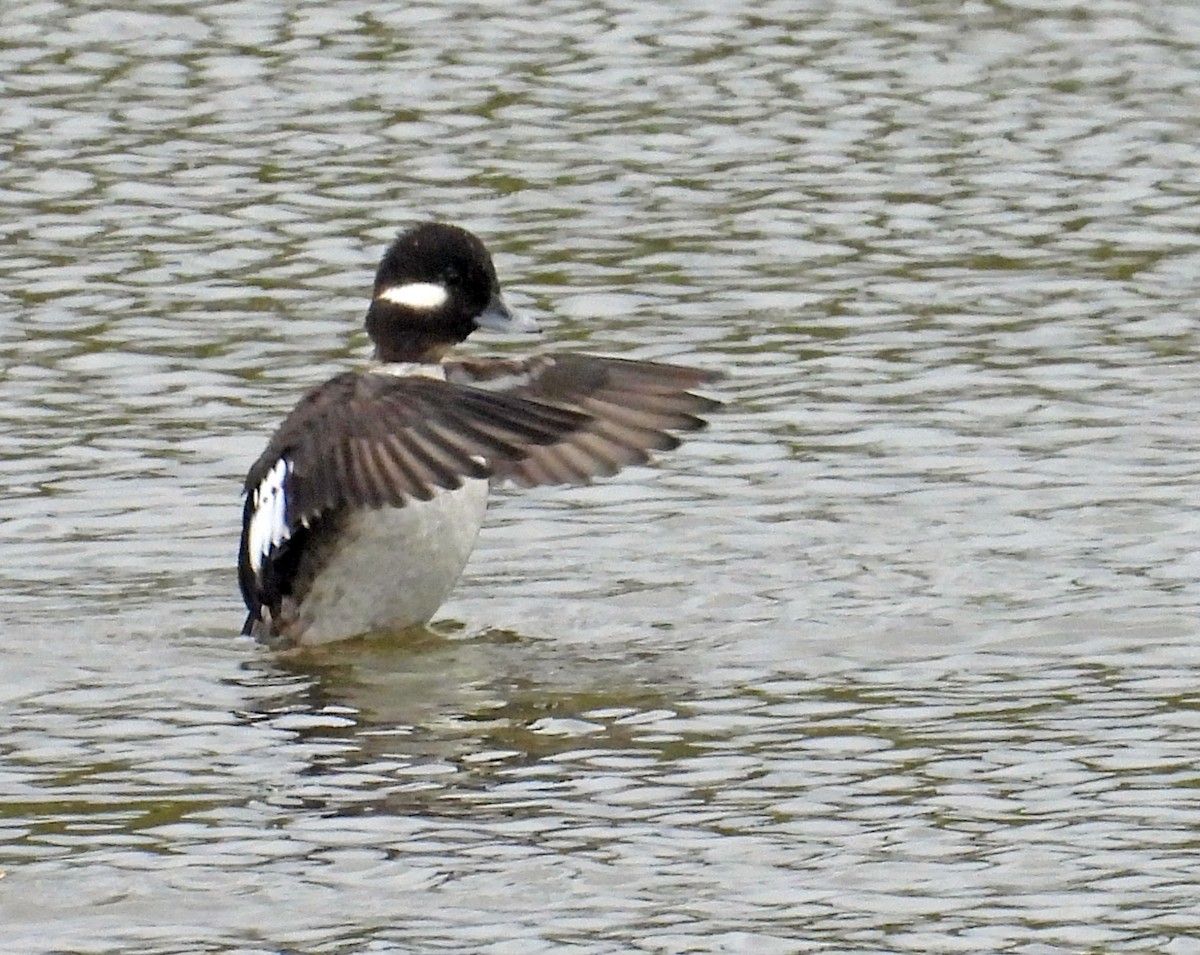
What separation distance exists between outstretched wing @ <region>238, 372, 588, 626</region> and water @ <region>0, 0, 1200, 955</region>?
35 centimetres

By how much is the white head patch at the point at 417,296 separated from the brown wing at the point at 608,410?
0.88 meters

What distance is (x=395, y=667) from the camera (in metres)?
9.27

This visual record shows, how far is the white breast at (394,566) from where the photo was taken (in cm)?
937

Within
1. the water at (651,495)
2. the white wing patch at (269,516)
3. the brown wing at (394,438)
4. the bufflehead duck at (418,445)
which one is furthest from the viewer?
the white wing patch at (269,516)

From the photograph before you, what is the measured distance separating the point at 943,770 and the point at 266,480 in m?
2.54

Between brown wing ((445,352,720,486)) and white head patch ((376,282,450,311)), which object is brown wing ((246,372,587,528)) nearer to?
brown wing ((445,352,720,486))

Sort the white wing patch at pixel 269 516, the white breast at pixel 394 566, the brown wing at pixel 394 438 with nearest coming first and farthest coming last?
1. the brown wing at pixel 394 438
2. the white wing patch at pixel 269 516
3. the white breast at pixel 394 566

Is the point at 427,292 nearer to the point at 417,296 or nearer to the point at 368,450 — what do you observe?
the point at 417,296

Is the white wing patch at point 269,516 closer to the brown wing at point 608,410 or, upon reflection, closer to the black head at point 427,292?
the brown wing at point 608,410

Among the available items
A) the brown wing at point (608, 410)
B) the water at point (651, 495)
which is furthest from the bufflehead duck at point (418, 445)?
the water at point (651, 495)

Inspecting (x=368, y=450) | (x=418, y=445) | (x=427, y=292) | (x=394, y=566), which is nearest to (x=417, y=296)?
(x=427, y=292)

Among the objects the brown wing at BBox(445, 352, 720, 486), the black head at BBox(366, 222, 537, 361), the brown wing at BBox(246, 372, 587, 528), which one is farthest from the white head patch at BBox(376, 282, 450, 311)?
the brown wing at BBox(445, 352, 720, 486)

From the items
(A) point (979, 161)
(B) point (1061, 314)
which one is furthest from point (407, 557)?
(A) point (979, 161)

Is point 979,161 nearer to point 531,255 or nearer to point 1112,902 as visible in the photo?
point 531,255
